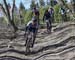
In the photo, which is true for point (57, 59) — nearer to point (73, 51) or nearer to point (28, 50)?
point (73, 51)

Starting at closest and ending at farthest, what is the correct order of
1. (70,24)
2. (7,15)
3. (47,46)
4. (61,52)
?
1. (61,52)
2. (47,46)
3. (70,24)
4. (7,15)

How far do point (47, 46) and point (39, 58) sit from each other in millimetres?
2819

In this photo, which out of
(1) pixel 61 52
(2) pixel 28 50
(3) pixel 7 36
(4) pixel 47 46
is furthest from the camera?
(3) pixel 7 36

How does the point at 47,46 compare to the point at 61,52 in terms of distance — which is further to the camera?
the point at 47,46

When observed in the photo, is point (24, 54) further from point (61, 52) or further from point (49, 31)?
point (49, 31)

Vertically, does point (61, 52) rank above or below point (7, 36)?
above

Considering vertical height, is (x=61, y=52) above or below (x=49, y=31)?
above

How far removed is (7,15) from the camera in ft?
94.3

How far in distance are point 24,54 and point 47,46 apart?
1947 mm

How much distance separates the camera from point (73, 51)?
1402 cm

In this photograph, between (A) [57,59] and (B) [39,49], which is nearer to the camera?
(A) [57,59]

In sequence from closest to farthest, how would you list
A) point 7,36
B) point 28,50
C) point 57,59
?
point 57,59, point 28,50, point 7,36

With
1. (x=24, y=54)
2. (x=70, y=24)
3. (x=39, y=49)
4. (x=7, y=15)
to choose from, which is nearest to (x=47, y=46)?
(x=39, y=49)

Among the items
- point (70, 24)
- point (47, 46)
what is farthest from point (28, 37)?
point (70, 24)
